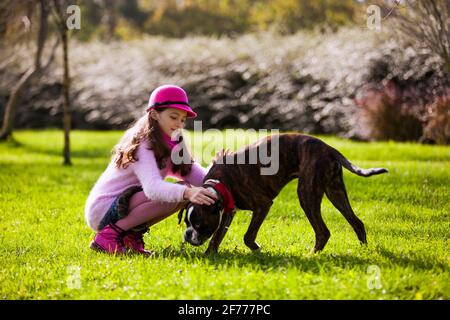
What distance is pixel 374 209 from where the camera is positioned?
712 cm

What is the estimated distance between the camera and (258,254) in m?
5.02

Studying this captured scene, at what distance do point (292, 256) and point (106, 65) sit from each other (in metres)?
16.9

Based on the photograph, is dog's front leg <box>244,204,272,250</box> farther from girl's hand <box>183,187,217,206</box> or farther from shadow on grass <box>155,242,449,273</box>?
girl's hand <box>183,187,217,206</box>

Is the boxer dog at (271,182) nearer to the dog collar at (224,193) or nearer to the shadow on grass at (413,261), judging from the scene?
the dog collar at (224,193)

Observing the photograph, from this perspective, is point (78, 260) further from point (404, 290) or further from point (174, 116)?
point (404, 290)

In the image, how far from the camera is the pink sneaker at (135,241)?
214 inches

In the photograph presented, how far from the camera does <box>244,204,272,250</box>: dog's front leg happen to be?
16.7 feet

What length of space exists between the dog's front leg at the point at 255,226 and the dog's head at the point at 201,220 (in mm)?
398

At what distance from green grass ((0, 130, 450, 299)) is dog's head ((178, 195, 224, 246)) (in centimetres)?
20

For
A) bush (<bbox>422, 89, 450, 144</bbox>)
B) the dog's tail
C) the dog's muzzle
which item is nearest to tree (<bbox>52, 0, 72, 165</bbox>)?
the dog's muzzle

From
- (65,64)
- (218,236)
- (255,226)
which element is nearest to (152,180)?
(218,236)

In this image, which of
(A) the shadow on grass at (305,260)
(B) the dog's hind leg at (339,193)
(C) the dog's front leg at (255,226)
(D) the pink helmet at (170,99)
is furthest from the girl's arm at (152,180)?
(B) the dog's hind leg at (339,193)

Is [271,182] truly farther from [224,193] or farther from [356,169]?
[356,169]

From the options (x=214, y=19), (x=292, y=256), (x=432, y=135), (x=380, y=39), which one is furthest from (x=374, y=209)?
(x=214, y=19)
